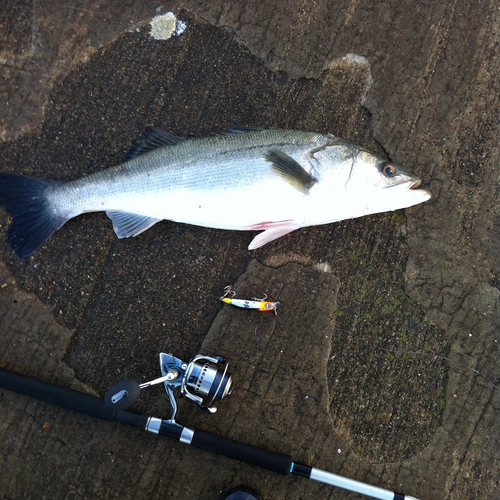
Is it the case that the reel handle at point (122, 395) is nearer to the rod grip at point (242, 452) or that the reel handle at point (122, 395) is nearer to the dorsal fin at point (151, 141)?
the rod grip at point (242, 452)

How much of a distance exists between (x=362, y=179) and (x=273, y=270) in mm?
955

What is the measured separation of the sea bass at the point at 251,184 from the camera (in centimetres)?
256

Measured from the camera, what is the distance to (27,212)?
2725mm

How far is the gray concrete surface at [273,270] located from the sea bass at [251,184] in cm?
26

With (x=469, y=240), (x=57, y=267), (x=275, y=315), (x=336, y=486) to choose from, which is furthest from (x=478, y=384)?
(x=57, y=267)

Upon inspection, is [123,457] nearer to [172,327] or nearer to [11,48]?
[172,327]

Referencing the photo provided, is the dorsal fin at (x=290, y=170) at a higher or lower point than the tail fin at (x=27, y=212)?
higher

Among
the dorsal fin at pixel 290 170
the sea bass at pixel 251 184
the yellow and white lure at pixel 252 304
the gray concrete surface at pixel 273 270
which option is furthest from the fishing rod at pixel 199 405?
the dorsal fin at pixel 290 170

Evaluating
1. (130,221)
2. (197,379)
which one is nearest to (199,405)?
A: (197,379)

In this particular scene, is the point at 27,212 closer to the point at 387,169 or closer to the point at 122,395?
the point at 122,395

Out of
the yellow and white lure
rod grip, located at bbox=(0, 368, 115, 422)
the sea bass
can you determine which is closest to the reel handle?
rod grip, located at bbox=(0, 368, 115, 422)

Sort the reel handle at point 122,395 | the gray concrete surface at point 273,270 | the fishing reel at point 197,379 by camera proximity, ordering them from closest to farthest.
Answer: the reel handle at point 122,395 < the fishing reel at point 197,379 < the gray concrete surface at point 273,270

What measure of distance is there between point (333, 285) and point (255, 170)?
1085 millimetres

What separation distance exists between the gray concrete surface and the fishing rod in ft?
0.58
